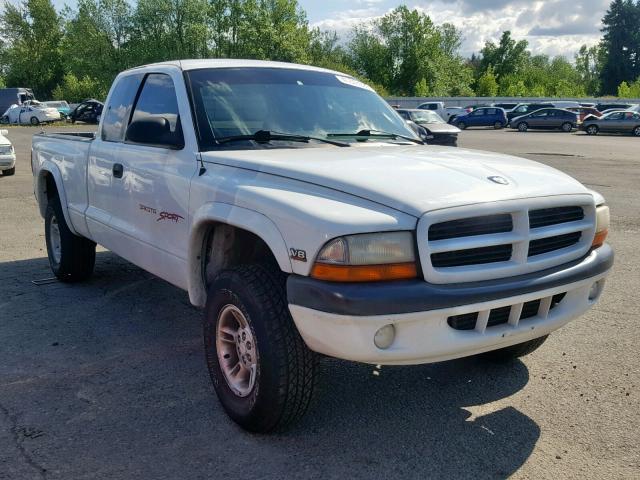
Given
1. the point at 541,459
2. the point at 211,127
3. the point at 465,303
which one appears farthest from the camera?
the point at 211,127

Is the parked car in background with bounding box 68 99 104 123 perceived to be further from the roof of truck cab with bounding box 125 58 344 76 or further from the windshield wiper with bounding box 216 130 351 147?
the windshield wiper with bounding box 216 130 351 147

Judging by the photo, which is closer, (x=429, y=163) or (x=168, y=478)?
(x=168, y=478)

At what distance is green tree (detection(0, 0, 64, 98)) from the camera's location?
254 ft

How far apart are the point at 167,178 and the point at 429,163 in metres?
1.61

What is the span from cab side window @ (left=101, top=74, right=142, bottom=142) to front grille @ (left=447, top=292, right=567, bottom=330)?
3.05 metres

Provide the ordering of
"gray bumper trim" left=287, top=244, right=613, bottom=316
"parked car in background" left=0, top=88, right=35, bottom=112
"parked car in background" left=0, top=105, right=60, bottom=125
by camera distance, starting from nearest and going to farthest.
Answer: "gray bumper trim" left=287, top=244, right=613, bottom=316
"parked car in background" left=0, top=105, right=60, bottom=125
"parked car in background" left=0, top=88, right=35, bottom=112

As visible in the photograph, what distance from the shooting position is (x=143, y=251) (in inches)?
171

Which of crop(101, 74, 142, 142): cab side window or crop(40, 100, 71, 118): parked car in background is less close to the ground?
crop(101, 74, 142, 142): cab side window

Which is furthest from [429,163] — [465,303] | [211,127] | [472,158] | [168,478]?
[168,478]

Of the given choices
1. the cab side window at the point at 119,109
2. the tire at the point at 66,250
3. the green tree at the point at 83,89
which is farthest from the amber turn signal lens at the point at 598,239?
the green tree at the point at 83,89

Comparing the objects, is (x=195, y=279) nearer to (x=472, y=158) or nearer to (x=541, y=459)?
(x=472, y=158)

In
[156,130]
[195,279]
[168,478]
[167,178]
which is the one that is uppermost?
[156,130]

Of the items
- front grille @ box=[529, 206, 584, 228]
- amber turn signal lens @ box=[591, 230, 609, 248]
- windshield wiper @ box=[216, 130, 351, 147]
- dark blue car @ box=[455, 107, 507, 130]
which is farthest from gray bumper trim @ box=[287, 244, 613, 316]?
dark blue car @ box=[455, 107, 507, 130]

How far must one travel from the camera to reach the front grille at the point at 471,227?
2.79 m
